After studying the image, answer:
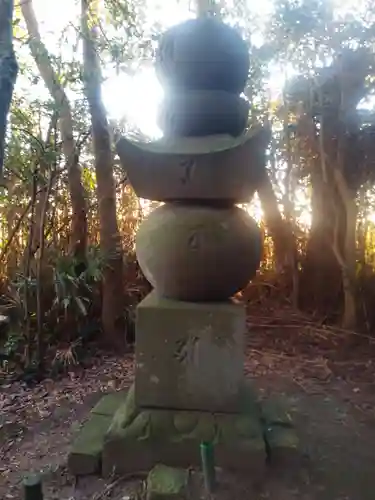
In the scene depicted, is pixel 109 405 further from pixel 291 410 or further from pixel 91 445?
pixel 291 410

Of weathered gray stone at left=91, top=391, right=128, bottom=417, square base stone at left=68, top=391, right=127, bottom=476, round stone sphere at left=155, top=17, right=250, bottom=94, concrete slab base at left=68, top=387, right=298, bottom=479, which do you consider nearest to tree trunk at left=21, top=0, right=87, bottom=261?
round stone sphere at left=155, top=17, right=250, bottom=94

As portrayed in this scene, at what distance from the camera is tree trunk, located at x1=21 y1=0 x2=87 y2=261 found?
4570mm

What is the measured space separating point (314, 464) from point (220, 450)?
562 millimetres

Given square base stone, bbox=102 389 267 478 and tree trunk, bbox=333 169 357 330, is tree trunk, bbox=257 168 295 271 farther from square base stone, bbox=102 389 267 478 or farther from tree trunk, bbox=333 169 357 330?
square base stone, bbox=102 389 267 478

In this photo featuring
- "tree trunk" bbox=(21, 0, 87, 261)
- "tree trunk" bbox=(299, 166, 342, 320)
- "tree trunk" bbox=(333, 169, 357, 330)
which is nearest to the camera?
"tree trunk" bbox=(21, 0, 87, 261)

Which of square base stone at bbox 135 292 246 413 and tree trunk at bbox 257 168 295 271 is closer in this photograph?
square base stone at bbox 135 292 246 413

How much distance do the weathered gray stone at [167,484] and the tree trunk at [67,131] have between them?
291 cm

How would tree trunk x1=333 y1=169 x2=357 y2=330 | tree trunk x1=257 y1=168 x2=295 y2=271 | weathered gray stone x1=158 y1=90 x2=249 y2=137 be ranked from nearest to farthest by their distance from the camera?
weathered gray stone x1=158 y1=90 x2=249 y2=137
tree trunk x1=333 y1=169 x2=357 y2=330
tree trunk x1=257 y1=168 x2=295 y2=271

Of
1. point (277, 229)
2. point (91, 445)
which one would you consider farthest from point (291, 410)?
point (277, 229)

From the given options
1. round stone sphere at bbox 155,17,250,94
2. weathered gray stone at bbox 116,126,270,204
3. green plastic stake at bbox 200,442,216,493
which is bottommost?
green plastic stake at bbox 200,442,216,493

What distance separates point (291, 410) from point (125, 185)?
3142 millimetres

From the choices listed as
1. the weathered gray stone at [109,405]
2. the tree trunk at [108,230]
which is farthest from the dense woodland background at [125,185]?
the weathered gray stone at [109,405]

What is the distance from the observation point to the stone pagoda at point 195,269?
2557mm

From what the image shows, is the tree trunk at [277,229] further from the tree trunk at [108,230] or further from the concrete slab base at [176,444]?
the concrete slab base at [176,444]
